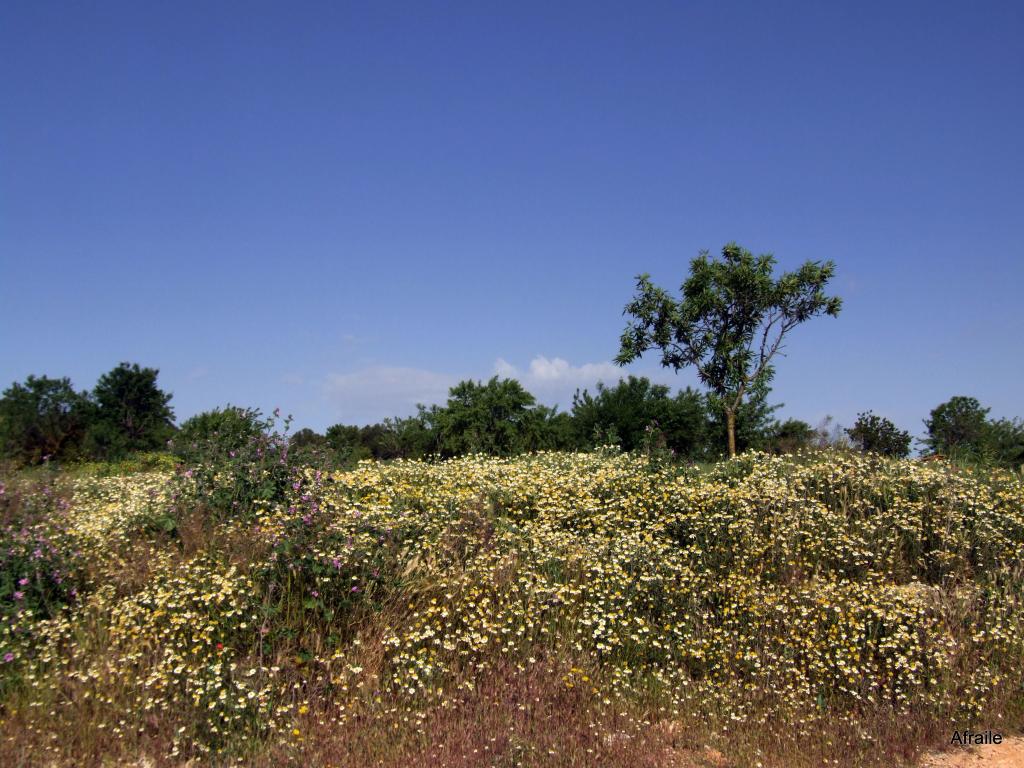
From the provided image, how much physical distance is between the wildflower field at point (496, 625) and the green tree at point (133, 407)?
47.9 m

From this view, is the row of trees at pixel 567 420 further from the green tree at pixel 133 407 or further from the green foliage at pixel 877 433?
the green tree at pixel 133 407

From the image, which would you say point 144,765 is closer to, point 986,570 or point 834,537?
point 834,537

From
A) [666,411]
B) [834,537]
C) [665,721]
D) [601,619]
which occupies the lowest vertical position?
[665,721]

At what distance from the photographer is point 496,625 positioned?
6359 millimetres

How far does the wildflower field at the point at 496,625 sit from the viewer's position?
543cm

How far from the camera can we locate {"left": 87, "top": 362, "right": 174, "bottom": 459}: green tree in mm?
52688

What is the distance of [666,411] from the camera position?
35.1m

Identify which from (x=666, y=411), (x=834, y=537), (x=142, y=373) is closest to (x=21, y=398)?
(x=142, y=373)

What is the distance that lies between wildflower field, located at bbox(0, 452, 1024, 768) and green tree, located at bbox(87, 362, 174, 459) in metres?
47.9

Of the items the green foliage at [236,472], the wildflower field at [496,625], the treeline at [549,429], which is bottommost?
the wildflower field at [496,625]

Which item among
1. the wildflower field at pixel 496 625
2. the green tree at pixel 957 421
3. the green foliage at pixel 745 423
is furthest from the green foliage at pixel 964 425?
the wildflower field at pixel 496 625

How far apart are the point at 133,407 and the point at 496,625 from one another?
58.1 m

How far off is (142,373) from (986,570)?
5958 cm

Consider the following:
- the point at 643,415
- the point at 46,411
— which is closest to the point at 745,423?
the point at 643,415
